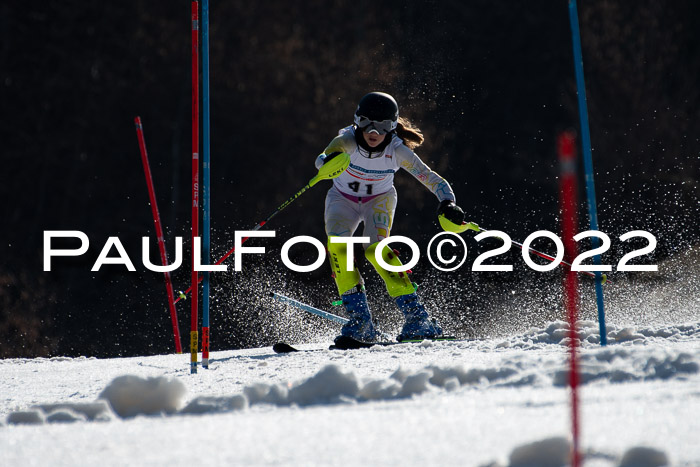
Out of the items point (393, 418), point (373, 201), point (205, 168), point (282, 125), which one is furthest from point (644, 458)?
point (282, 125)

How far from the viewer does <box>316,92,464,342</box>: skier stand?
4.82m

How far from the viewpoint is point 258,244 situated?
1094 centimetres

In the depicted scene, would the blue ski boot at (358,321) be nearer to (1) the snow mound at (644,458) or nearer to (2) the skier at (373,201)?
(2) the skier at (373,201)

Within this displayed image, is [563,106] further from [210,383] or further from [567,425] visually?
[567,425]

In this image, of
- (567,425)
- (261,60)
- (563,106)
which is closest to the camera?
(567,425)

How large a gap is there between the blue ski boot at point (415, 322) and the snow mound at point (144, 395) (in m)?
2.44

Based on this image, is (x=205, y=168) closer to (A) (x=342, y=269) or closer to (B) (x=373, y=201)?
(A) (x=342, y=269)

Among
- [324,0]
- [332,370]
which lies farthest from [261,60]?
[332,370]

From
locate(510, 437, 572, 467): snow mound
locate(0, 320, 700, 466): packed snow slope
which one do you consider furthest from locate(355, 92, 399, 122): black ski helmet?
locate(510, 437, 572, 467): snow mound

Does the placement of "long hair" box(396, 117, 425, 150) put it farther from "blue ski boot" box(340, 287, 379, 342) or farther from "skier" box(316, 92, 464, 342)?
"blue ski boot" box(340, 287, 379, 342)

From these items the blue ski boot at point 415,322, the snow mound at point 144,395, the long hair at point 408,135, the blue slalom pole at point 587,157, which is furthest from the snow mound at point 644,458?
the long hair at point 408,135

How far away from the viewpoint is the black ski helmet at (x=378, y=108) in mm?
4816

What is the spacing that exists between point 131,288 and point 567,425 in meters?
9.83

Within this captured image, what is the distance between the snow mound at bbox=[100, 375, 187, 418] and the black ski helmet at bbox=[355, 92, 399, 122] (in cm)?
261
